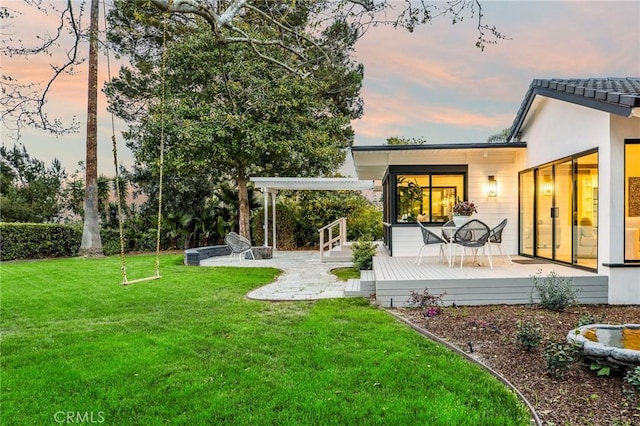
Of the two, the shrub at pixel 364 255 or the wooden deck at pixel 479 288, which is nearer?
the wooden deck at pixel 479 288

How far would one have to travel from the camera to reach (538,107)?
9367 millimetres

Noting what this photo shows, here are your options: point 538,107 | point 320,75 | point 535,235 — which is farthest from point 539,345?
point 320,75

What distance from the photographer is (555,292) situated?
239 inches

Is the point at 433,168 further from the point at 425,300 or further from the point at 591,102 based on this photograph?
the point at 425,300

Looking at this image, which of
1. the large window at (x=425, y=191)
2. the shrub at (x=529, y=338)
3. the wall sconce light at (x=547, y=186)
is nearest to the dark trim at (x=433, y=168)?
the large window at (x=425, y=191)

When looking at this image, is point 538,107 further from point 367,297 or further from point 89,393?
point 89,393

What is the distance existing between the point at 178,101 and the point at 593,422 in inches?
617

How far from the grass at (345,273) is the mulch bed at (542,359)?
3535 mm

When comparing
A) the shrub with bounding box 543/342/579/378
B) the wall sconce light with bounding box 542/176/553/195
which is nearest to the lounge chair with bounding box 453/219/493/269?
the wall sconce light with bounding box 542/176/553/195

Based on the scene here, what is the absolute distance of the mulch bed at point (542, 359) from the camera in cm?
315

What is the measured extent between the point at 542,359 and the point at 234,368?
3.02 metres

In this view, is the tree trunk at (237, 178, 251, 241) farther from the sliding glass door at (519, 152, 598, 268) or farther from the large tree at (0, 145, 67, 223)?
the sliding glass door at (519, 152, 598, 268)

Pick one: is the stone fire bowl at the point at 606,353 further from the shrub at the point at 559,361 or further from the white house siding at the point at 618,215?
the white house siding at the point at 618,215

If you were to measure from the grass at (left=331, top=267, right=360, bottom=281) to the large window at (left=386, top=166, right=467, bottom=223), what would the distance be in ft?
5.62
